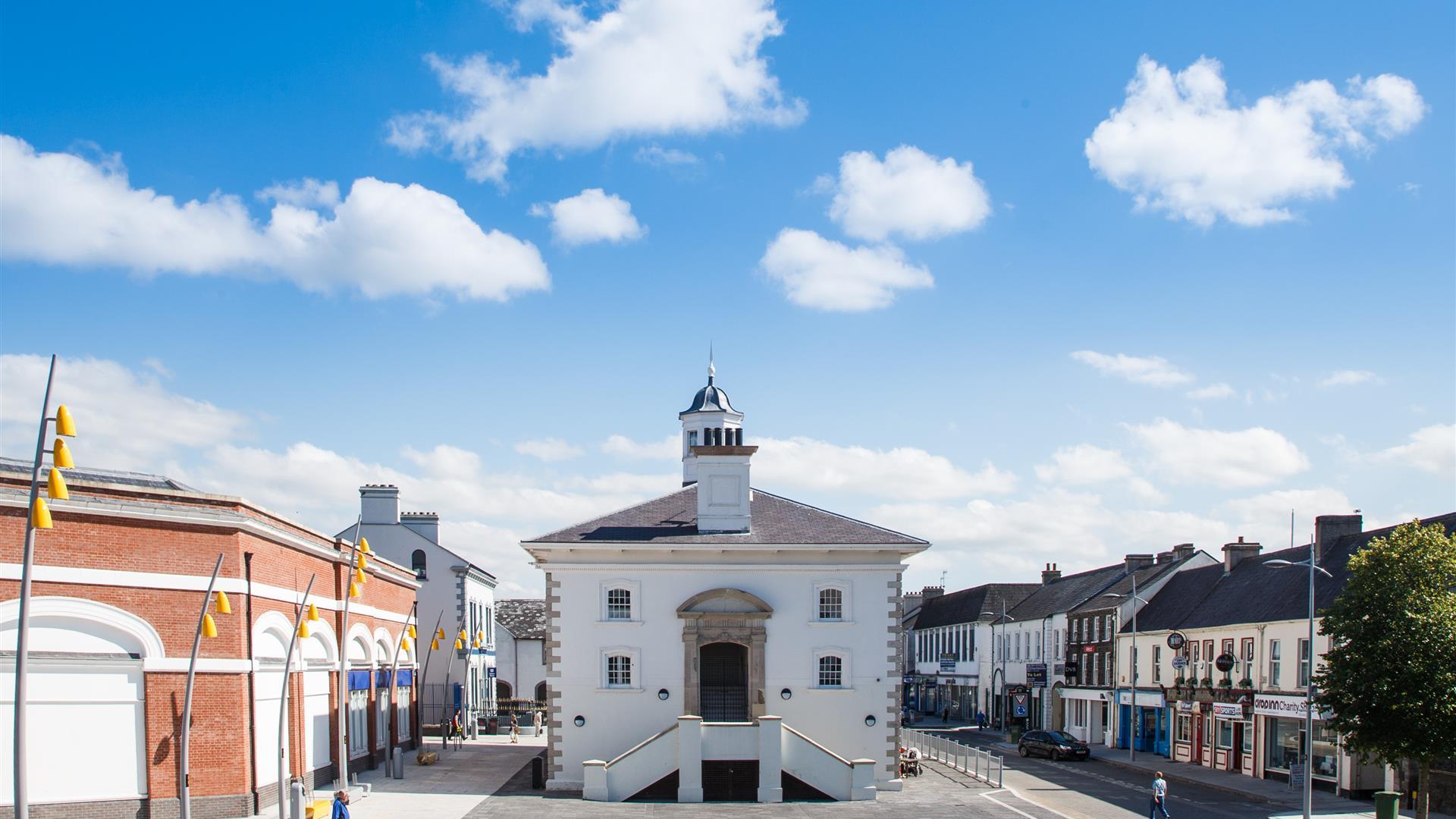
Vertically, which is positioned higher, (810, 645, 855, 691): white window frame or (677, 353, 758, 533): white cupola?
(677, 353, 758, 533): white cupola

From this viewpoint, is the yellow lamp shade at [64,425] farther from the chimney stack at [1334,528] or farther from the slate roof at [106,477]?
the chimney stack at [1334,528]

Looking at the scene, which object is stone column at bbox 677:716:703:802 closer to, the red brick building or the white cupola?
the white cupola

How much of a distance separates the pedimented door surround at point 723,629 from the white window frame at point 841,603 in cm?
136

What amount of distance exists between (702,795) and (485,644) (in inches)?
1523

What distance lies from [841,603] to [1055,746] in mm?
19931

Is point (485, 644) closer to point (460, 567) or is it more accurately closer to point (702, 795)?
point (460, 567)

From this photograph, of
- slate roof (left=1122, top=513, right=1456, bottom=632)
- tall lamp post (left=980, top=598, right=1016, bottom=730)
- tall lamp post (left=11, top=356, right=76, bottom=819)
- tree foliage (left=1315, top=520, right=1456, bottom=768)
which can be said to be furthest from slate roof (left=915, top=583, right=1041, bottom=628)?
tall lamp post (left=11, top=356, right=76, bottom=819)

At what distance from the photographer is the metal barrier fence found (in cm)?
4303

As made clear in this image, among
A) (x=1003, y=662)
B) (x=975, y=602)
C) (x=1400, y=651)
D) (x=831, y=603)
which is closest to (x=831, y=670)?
(x=831, y=603)

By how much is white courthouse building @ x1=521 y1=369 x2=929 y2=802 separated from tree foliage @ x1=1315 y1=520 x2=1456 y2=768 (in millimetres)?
12182

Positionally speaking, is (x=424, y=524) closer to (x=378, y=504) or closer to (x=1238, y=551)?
(x=378, y=504)

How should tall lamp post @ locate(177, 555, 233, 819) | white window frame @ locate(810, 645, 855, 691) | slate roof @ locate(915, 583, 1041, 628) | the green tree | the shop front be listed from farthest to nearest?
slate roof @ locate(915, 583, 1041, 628) → the shop front → white window frame @ locate(810, 645, 855, 691) → the green tree → tall lamp post @ locate(177, 555, 233, 819)

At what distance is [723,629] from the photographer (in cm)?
3900

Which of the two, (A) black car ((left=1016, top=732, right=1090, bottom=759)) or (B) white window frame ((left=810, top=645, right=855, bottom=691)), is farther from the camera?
(A) black car ((left=1016, top=732, right=1090, bottom=759))
